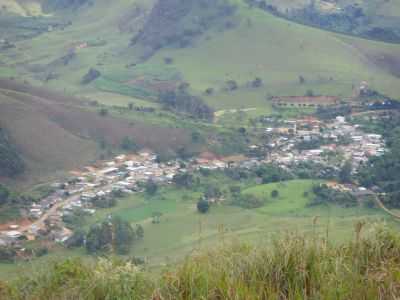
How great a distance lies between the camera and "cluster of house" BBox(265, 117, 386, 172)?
94.4 feet

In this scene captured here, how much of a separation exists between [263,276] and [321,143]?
83.5 feet

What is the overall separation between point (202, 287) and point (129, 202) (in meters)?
17.9

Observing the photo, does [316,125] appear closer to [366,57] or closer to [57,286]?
[366,57]

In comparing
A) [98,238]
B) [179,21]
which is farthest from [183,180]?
[179,21]

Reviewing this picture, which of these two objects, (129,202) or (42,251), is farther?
(129,202)

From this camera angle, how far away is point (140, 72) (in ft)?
154

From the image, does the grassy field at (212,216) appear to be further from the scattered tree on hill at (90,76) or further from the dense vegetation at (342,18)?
the dense vegetation at (342,18)

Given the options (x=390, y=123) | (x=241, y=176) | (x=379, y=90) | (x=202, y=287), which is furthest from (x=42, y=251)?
(x=379, y=90)

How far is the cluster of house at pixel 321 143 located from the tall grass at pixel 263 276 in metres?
20.3

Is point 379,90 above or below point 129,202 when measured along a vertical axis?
above

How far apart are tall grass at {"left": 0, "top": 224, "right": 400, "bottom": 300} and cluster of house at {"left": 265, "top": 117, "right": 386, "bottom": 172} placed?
2033cm

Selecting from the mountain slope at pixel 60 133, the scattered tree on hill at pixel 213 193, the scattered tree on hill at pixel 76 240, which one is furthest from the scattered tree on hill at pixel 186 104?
the scattered tree on hill at pixel 76 240

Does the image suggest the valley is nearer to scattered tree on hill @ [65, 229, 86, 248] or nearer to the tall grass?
scattered tree on hill @ [65, 229, 86, 248]

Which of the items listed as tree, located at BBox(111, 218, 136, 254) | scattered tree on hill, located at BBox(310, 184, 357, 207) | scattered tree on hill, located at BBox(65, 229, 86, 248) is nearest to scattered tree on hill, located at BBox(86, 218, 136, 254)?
tree, located at BBox(111, 218, 136, 254)
